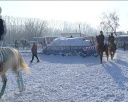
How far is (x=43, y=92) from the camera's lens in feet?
28.2

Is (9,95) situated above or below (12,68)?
below

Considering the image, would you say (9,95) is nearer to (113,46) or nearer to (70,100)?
(70,100)

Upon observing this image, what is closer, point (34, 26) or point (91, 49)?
point (91, 49)

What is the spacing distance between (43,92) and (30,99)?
991mm

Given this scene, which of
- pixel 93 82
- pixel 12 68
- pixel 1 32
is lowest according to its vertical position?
pixel 93 82

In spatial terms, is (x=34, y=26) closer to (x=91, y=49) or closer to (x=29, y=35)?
(x=29, y=35)

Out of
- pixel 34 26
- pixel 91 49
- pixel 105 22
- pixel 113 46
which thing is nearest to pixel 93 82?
pixel 113 46

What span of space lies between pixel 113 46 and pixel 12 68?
43.9 feet

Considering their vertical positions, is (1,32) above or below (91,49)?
above

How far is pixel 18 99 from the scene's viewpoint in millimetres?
7652

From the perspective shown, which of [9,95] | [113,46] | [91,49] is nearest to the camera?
[9,95]

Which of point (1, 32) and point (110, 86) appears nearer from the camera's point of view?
point (1, 32)

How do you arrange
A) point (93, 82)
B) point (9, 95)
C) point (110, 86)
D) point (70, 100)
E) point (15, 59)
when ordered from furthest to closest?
point (93, 82)
point (110, 86)
point (15, 59)
point (9, 95)
point (70, 100)

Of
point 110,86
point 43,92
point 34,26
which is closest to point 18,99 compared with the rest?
point 43,92
